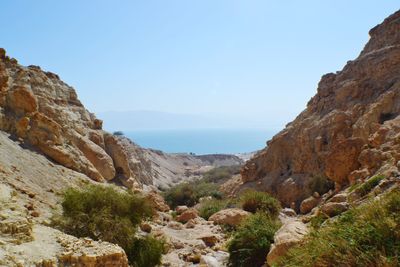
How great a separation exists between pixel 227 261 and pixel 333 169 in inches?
379

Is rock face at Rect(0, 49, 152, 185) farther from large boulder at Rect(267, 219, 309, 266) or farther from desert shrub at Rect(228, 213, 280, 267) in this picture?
large boulder at Rect(267, 219, 309, 266)

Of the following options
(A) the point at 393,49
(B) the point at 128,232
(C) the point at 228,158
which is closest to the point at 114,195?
(B) the point at 128,232

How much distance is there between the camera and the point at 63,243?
9.19 metres

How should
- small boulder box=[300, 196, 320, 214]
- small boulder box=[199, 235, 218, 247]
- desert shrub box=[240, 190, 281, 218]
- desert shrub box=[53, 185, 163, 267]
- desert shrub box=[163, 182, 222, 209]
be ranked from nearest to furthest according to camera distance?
desert shrub box=[53, 185, 163, 267] < small boulder box=[199, 235, 218, 247] < desert shrub box=[240, 190, 281, 218] < small boulder box=[300, 196, 320, 214] < desert shrub box=[163, 182, 222, 209]

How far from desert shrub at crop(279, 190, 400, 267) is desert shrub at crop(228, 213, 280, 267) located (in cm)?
544

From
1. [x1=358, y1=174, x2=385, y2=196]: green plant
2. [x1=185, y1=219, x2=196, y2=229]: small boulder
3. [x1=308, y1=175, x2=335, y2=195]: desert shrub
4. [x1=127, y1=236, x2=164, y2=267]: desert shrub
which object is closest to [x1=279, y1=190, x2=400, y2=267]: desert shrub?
[x1=358, y1=174, x2=385, y2=196]: green plant

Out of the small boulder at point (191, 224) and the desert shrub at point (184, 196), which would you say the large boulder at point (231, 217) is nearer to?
the small boulder at point (191, 224)

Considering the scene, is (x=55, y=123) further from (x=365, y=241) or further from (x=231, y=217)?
(x=365, y=241)

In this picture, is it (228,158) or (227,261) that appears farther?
(228,158)

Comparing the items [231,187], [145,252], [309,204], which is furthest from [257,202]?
[231,187]

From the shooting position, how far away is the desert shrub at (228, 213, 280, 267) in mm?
11148

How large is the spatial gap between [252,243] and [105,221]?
466 cm

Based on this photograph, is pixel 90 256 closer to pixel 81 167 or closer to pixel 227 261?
pixel 227 261

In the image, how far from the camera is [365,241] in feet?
16.8
